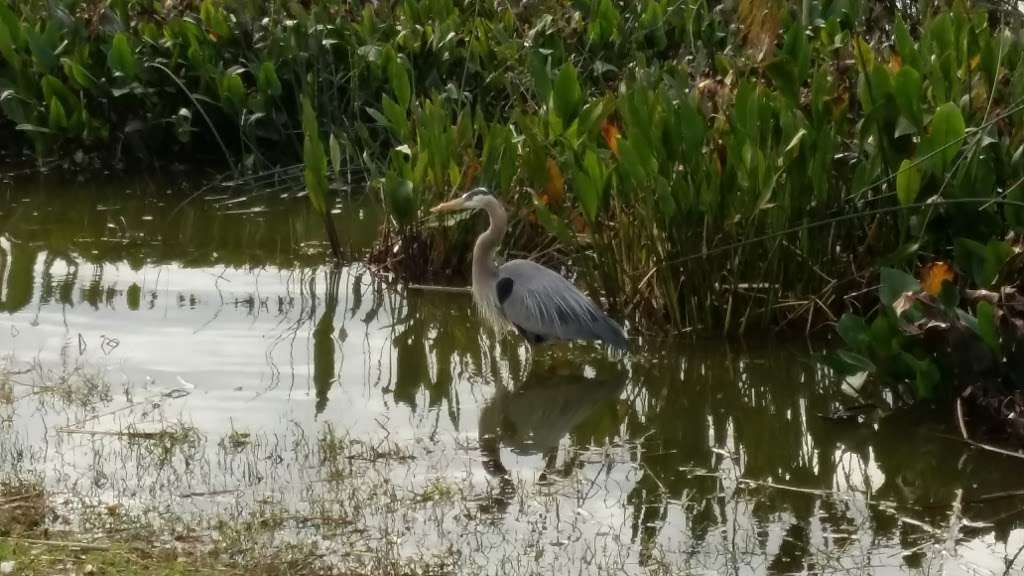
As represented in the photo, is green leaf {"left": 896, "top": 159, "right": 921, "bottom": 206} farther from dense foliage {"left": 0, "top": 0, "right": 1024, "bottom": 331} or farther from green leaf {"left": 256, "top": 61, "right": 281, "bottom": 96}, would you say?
green leaf {"left": 256, "top": 61, "right": 281, "bottom": 96}

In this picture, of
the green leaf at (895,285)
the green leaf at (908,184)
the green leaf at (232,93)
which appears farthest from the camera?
the green leaf at (232,93)

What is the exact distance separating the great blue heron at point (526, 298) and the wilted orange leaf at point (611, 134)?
0.59 m

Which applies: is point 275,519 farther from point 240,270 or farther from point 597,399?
point 240,270

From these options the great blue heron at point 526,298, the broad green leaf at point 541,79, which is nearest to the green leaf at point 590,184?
the great blue heron at point 526,298

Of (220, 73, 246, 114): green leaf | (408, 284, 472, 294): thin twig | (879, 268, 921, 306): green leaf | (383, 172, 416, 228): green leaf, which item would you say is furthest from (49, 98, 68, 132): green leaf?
(879, 268, 921, 306): green leaf

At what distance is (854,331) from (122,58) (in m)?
5.71

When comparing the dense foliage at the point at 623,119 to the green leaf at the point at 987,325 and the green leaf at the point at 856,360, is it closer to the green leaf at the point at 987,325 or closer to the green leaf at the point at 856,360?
the green leaf at the point at 987,325

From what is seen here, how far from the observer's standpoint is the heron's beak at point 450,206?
22.5ft

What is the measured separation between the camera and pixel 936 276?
5.43 meters

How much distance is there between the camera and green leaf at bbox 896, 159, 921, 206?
591cm

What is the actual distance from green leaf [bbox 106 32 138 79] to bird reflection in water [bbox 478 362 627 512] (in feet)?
13.8

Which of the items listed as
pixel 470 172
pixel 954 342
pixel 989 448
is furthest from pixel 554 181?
pixel 989 448

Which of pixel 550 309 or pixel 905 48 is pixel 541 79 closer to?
→ pixel 550 309

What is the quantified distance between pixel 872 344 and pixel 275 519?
2336 millimetres
